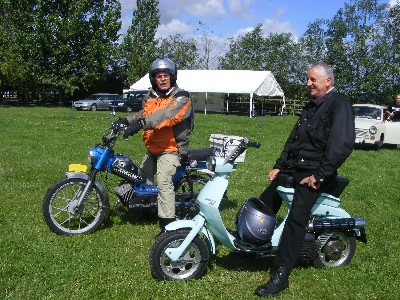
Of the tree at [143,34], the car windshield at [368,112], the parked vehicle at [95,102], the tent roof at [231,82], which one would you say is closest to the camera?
the car windshield at [368,112]

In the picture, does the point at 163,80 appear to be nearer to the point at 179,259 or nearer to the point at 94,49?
the point at 179,259

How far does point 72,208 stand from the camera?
5.38 metres

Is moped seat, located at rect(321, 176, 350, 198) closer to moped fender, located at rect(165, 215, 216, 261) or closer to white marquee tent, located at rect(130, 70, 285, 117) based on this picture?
moped fender, located at rect(165, 215, 216, 261)

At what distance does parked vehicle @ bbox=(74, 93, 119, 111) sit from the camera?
3684cm

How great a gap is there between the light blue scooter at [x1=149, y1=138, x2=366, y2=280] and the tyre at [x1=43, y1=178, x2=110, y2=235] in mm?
1522

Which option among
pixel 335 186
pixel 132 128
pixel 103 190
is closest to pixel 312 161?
pixel 335 186

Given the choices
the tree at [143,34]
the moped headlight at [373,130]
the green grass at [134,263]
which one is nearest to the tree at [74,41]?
the tree at [143,34]

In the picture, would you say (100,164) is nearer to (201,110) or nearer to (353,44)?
(201,110)

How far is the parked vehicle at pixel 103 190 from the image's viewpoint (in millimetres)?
5336

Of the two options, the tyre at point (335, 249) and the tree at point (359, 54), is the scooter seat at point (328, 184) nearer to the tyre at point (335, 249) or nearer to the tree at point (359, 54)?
the tyre at point (335, 249)

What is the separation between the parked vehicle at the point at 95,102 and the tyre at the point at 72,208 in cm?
3230

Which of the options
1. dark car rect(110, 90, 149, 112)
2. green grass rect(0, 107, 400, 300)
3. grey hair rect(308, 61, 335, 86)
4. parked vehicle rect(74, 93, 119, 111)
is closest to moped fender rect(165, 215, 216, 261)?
green grass rect(0, 107, 400, 300)

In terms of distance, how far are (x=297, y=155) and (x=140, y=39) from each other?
52.8 meters

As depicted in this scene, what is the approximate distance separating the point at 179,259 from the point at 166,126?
4.89 ft
